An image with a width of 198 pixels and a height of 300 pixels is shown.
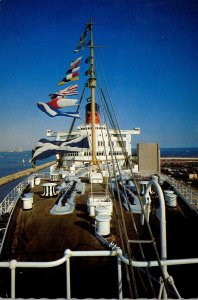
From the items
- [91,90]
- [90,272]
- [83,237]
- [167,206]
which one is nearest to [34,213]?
[83,237]

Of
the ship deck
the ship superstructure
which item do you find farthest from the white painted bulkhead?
the ship deck

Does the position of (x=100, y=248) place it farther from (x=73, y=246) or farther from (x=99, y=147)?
(x=99, y=147)

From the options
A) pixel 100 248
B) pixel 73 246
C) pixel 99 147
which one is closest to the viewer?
pixel 100 248

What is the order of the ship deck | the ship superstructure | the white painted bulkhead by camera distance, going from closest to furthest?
the ship superstructure → the ship deck → the white painted bulkhead

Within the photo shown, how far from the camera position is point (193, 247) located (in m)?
7.39

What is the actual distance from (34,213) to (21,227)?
191 centimetres

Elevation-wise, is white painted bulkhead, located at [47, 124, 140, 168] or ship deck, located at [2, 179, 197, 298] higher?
white painted bulkhead, located at [47, 124, 140, 168]

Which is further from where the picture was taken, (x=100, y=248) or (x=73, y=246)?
(x=73, y=246)

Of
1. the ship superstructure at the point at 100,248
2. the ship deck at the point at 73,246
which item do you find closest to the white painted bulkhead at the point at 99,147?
the ship superstructure at the point at 100,248

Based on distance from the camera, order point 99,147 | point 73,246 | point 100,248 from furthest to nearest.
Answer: point 99,147 < point 73,246 < point 100,248

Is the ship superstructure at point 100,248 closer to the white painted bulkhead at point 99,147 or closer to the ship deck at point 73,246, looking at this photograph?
the ship deck at point 73,246

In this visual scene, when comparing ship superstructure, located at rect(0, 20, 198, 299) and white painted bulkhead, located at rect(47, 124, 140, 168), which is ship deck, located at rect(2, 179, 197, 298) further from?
white painted bulkhead, located at rect(47, 124, 140, 168)

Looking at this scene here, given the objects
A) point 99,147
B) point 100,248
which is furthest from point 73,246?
point 99,147

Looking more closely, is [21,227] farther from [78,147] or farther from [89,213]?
[78,147]
